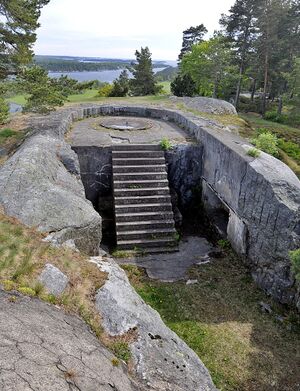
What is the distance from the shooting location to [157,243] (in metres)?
11.9

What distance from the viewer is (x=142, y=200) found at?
12594mm

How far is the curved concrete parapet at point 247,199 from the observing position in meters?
8.03

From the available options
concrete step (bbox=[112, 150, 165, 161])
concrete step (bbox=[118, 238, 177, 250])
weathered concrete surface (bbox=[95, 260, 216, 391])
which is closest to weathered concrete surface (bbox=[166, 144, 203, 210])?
concrete step (bbox=[112, 150, 165, 161])

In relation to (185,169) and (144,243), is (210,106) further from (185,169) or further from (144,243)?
(144,243)

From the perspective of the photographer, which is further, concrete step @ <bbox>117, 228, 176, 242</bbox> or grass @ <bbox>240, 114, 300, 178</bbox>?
grass @ <bbox>240, 114, 300, 178</bbox>

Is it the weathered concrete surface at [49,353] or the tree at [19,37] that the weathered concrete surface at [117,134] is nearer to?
the tree at [19,37]

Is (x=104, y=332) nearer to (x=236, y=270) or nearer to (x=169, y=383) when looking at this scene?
(x=169, y=383)

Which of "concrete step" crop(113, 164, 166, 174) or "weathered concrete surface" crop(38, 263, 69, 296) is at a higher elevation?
"weathered concrete surface" crop(38, 263, 69, 296)

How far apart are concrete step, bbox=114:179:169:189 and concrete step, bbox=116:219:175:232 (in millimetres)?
1447

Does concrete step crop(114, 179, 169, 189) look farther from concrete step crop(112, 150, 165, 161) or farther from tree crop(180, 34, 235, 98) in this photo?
tree crop(180, 34, 235, 98)

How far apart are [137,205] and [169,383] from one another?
315 inches

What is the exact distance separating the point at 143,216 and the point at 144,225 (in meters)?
0.35

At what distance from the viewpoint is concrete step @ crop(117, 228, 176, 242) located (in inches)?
468

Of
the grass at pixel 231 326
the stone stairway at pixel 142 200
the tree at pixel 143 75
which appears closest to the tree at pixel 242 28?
the tree at pixel 143 75
